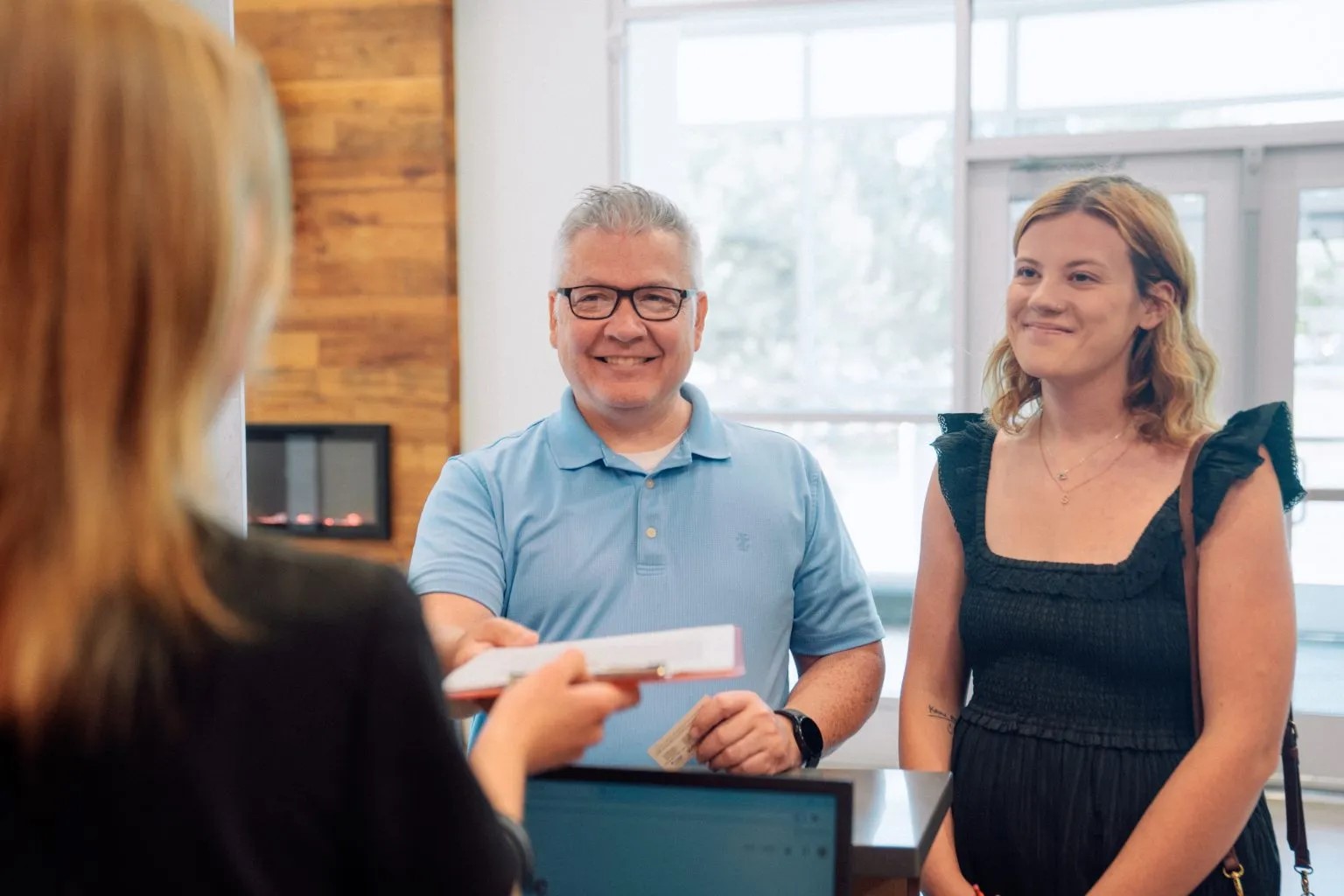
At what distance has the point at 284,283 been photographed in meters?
0.73

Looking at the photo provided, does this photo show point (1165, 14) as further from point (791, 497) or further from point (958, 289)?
point (791, 497)

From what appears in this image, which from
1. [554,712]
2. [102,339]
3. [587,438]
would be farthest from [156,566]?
[587,438]

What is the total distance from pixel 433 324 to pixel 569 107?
1044mm

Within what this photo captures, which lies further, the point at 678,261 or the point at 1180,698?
the point at 678,261

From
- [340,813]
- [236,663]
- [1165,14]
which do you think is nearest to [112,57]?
[236,663]

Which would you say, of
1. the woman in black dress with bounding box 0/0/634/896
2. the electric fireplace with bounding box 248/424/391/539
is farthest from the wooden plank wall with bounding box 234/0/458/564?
the woman in black dress with bounding box 0/0/634/896

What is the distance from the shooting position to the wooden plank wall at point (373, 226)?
16.2ft

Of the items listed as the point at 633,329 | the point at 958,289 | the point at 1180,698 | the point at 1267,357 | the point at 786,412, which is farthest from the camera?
the point at 786,412

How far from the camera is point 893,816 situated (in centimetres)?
117

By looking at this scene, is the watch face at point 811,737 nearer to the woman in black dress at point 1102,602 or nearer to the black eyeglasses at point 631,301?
the woman in black dress at point 1102,602

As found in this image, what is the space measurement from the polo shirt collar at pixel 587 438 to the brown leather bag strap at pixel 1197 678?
0.66 meters

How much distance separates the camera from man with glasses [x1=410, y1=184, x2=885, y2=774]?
5.77 ft

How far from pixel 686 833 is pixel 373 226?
171 inches

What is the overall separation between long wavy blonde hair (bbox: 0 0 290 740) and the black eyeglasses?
3.87ft
